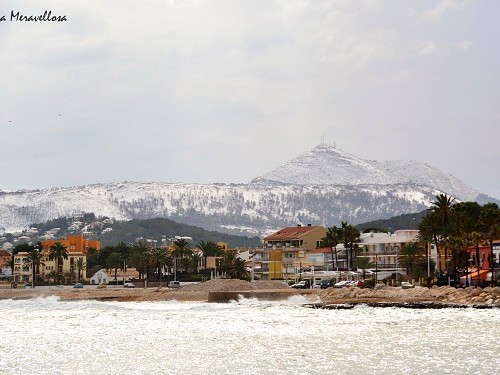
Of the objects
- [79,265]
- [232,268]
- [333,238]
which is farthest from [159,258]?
[333,238]

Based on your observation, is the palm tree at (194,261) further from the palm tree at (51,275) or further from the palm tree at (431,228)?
the palm tree at (431,228)

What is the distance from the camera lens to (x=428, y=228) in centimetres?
10331

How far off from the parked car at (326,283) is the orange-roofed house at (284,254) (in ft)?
61.6

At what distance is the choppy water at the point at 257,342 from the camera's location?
39438 millimetres

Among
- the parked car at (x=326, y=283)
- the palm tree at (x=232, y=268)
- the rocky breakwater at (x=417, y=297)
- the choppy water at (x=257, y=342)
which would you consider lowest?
the choppy water at (x=257, y=342)

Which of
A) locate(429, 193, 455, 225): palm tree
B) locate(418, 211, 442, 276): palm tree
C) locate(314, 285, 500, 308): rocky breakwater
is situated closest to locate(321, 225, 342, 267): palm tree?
locate(418, 211, 442, 276): palm tree

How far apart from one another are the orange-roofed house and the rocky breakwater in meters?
50.4

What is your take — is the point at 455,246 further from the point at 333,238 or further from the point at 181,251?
the point at 181,251

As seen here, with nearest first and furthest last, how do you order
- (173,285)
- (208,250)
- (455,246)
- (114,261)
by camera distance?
1. (455,246)
2. (173,285)
3. (208,250)
4. (114,261)

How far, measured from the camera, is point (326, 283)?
11738cm

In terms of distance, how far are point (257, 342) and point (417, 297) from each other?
36031 mm

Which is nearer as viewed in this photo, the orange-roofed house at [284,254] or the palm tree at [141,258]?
the orange-roofed house at [284,254]

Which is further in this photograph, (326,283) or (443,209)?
(326,283)

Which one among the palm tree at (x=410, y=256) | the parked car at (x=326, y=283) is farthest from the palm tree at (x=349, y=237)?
the parked car at (x=326, y=283)
